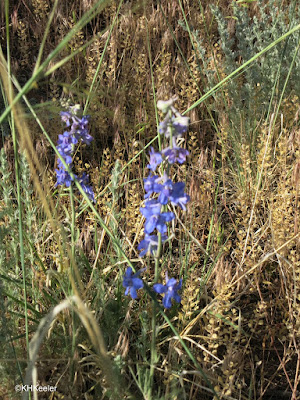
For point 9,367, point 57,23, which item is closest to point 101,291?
point 9,367

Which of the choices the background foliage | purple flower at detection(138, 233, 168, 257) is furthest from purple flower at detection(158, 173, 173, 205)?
the background foliage

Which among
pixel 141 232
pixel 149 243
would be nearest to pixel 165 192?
pixel 149 243

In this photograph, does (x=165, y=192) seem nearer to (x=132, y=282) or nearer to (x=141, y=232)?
(x=132, y=282)

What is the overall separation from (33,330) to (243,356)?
0.75m

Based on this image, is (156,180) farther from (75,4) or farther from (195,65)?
(75,4)

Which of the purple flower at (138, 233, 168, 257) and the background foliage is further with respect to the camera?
the background foliage

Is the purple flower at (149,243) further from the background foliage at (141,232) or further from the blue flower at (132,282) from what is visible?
the background foliage at (141,232)

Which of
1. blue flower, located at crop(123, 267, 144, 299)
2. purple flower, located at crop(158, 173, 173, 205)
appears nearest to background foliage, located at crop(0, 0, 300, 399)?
blue flower, located at crop(123, 267, 144, 299)

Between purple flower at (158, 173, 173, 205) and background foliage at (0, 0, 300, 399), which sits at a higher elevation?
purple flower at (158, 173, 173, 205)

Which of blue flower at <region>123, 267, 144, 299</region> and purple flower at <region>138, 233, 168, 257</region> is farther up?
purple flower at <region>138, 233, 168, 257</region>

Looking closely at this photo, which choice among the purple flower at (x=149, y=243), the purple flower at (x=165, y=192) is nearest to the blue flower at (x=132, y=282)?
the purple flower at (x=149, y=243)

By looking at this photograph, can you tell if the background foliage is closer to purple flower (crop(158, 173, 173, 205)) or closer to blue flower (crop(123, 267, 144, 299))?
blue flower (crop(123, 267, 144, 299))

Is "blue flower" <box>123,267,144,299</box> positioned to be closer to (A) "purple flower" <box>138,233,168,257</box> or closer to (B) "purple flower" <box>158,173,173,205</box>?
(A) "purple flower" <box>138,233,168,257</box>

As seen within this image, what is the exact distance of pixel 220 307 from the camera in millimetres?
1484
